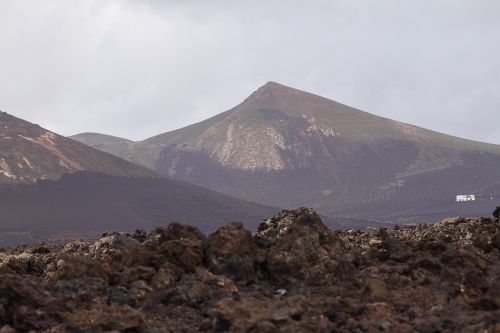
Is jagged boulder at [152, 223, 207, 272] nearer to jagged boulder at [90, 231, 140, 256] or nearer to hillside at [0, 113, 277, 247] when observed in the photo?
jagged boulder at [90, 231, 140, 256]

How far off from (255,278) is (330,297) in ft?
6.45

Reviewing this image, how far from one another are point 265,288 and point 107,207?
488 feet

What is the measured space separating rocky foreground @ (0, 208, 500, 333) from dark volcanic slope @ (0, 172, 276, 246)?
11364 cm

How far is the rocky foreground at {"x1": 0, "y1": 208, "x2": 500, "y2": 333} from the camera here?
988cm

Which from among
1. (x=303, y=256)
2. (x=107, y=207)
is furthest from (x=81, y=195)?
(x=303, y=256)

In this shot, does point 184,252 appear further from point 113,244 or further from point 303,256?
point 113,244

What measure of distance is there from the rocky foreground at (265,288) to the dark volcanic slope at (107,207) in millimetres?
113642

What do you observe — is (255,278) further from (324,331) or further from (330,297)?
(324,331)

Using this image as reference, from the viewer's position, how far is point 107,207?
158125mm

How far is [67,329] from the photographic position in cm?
991

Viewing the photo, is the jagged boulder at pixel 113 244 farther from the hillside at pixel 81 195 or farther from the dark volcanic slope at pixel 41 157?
the dark volcanic slope at pixel 41 157

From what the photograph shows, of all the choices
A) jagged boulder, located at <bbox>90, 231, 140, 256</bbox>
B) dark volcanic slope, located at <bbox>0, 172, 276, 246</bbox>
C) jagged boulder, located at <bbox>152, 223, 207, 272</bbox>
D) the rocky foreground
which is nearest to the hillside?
dark volcanic slope, located at <bbox>0, 172, 276, 246</bbox>

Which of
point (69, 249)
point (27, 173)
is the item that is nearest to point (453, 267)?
point (69, 249)

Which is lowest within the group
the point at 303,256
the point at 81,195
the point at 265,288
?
the point at 265,288
